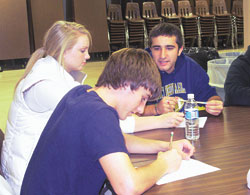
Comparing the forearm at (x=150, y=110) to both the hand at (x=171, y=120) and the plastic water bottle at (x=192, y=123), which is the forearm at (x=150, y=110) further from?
the plastic water bottle at (x=192, y=123)

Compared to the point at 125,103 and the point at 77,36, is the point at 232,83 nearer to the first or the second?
the point at 77,36

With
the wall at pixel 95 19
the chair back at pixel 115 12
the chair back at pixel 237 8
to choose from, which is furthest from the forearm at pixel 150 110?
the chair back at pixel 237 8

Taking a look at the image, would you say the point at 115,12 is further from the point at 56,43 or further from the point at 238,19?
the point at 56,43

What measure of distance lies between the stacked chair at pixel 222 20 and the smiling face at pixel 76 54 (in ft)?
29.5

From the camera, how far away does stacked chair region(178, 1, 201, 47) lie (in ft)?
33.8

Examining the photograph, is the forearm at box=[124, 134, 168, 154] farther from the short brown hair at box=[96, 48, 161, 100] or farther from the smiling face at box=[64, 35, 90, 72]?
the smiling face at box=[64, 35, 90, 72]

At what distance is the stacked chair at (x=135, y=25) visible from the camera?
32.5ft

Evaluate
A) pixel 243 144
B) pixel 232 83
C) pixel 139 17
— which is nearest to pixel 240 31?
pixel 139 17

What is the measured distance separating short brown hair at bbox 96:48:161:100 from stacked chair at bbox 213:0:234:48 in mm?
9945

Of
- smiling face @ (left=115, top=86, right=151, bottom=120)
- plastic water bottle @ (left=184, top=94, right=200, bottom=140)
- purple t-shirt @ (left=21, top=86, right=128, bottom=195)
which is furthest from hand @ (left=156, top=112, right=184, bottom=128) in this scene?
purple t-shirt @ (left=21, top=86, right=128, bottom=195)

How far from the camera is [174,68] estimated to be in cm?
260

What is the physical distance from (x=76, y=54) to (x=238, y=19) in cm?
965

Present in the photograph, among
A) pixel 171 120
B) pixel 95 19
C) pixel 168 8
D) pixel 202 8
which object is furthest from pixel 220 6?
pixel 171 120

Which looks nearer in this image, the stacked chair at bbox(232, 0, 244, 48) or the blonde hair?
the blonde hair
